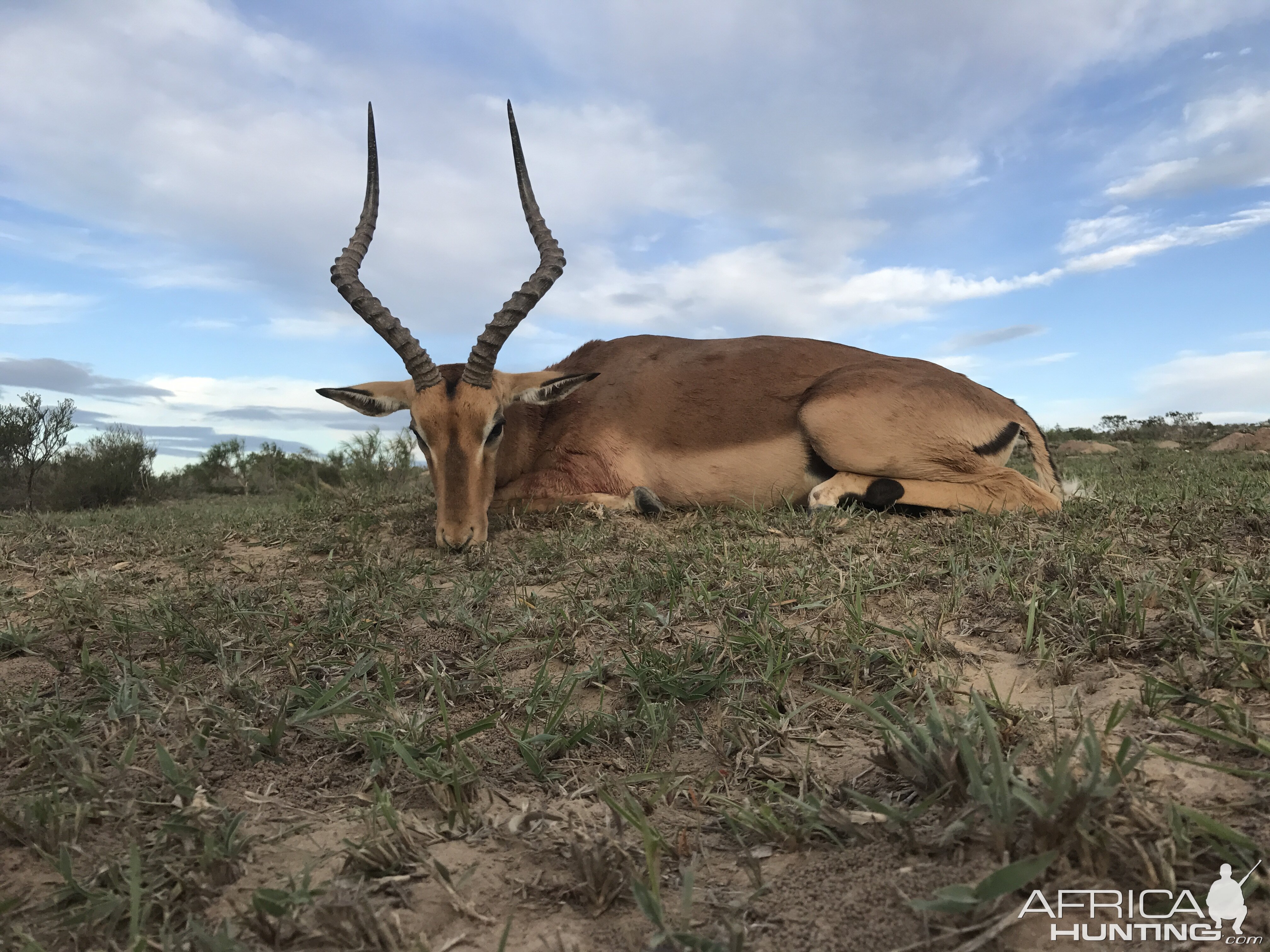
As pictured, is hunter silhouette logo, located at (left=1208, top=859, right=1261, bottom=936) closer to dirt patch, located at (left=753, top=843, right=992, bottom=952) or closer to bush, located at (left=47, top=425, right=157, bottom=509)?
dirt patch, located at (left=753, top=843, right=992, bottom=952)

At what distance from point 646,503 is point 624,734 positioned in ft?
10.9

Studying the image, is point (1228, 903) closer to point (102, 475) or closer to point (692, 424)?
point (692, 424)

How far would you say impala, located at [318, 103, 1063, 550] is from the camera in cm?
471

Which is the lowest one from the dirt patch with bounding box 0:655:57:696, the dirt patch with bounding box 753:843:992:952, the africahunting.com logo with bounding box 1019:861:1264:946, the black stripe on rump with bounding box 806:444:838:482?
the dirt patch with bounding box 0:655:57:696

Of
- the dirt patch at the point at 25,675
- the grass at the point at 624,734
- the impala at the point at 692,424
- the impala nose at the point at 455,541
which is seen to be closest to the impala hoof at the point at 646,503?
the impala at the point at 692,424

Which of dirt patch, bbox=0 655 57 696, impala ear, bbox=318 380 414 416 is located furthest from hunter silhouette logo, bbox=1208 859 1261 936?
impala ear, bbox=318 380 414 416

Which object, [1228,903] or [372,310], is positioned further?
[372,310]

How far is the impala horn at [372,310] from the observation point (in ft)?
15.9

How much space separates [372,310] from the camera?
500 cm

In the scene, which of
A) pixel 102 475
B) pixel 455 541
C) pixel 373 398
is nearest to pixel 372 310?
pixel 373 398

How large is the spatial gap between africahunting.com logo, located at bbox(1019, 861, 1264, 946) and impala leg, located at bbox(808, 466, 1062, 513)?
138 inches

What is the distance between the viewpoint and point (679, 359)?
18.9 ft

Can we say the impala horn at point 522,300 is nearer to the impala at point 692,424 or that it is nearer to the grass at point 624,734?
the impala at point 692,424

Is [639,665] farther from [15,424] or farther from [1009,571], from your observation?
[15,424]
